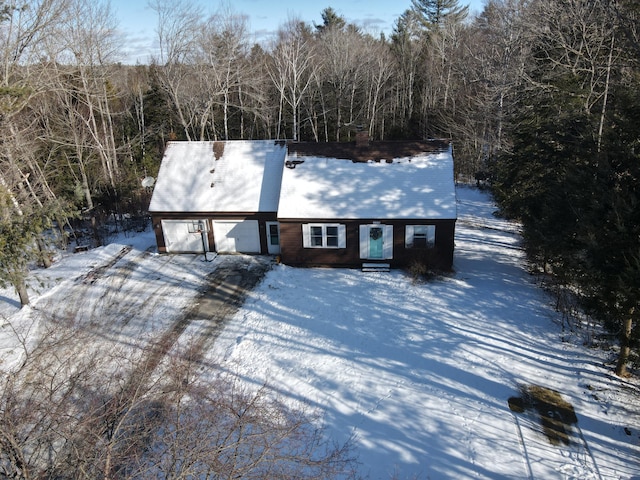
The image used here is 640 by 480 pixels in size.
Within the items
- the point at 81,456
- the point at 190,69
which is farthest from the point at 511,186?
the point at 190,69

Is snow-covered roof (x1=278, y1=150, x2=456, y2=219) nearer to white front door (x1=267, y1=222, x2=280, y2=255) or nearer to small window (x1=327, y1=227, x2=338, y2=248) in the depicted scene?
small window (x1=327, y1=227, x2=338, y2=248)

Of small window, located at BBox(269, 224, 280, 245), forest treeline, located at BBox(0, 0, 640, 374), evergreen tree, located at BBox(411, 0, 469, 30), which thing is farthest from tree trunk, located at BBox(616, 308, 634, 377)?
evergreen tree, located at BBox(411, 0, 469, 30)

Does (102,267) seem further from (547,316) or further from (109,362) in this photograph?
(547,316)

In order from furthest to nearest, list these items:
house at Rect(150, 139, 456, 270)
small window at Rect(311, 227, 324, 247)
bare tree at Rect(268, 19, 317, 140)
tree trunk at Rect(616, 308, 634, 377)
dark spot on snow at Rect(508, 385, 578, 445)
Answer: bare tree at Rect(268, 19, 317, 140), small window at Rect(311, 227, 324, 247), house at Rect(150, 139, 456, 270), tree trunk at Rect(616, 308, 634, 377), dark spot on snow at Rect(508, 385, 578, 445)

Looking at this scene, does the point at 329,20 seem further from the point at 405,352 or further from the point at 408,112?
the point at 405,352

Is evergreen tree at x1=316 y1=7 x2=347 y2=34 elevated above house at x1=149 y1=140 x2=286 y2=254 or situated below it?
above

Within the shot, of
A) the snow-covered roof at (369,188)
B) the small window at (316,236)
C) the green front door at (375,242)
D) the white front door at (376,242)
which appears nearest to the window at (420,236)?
the snow-covered roof at (369,188)

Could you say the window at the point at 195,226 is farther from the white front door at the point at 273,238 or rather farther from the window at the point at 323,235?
the window at the point at 323,235
